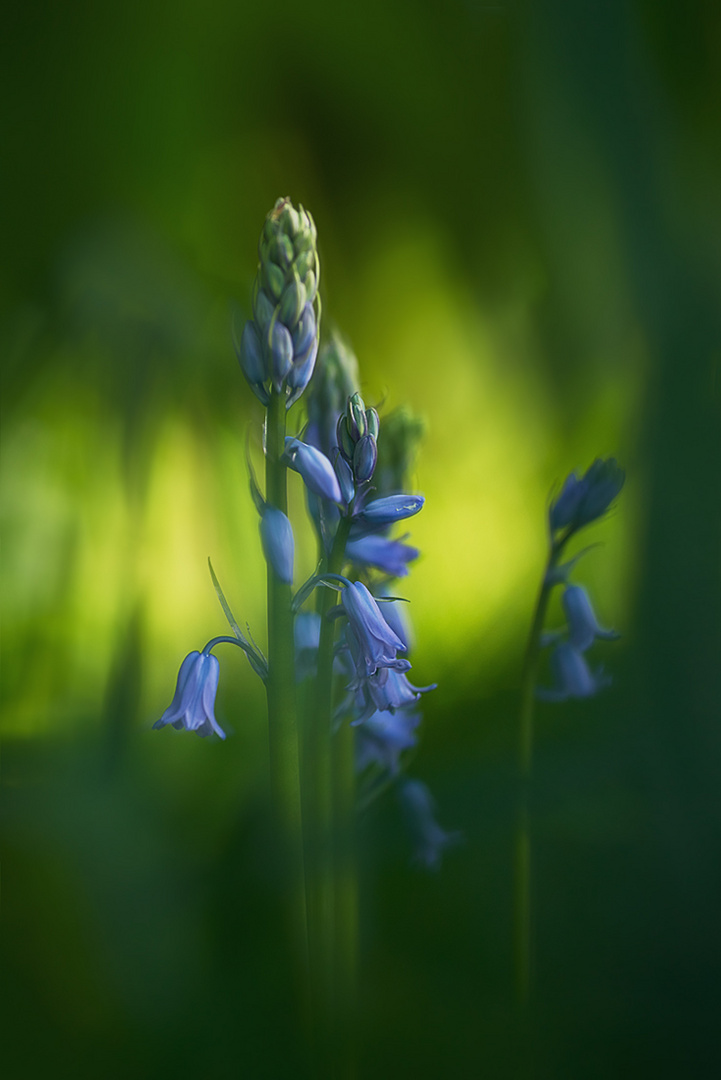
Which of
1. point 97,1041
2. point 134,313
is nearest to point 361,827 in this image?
point 97,1041

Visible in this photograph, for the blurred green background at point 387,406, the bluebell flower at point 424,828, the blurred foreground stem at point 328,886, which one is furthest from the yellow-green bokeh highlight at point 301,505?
the blurred foreground stem at point 328,886

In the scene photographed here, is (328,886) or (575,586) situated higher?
(575,586)

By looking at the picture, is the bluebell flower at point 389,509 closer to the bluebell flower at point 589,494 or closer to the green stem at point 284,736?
the green stem at point 284,736

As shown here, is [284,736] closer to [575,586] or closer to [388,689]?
[388,689]

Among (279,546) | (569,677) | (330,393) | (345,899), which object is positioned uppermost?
(330,393)

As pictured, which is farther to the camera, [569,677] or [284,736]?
[569,677]

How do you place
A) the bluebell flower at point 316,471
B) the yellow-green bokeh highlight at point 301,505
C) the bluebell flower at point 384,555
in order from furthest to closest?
the yellow-green bokeh highlight at point 301,505, the bluebell flower at point 384,555, the bluebell flower at point 316,471

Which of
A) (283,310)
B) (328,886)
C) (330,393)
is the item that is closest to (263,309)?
(283,310)

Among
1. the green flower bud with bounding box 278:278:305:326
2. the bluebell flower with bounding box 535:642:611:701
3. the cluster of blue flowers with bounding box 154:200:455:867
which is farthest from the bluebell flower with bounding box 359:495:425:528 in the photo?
the bluebell flower with bounding box 535:642:611:701
